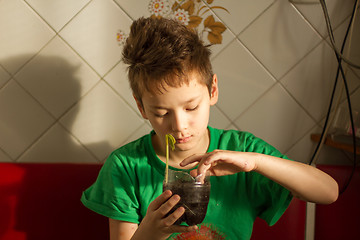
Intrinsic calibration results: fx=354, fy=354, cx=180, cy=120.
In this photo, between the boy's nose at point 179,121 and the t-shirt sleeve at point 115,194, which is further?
the t-shirt sleeve at point 115,194

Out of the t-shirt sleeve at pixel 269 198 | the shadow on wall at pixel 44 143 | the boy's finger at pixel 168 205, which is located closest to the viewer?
the boy's finger at pixel 168 205

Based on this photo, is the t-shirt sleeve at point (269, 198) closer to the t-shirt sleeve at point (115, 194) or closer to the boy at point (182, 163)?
the boy at point (182, 163)

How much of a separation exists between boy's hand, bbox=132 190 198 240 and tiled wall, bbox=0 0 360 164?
53cm

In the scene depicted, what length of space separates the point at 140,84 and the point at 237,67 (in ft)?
1.63

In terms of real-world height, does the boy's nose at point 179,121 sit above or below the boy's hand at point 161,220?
above

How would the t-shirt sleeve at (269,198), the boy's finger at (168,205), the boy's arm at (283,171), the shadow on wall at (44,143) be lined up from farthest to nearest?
the shadow on wall at (44,143) < the t-shirt sleeve at (269,198) < the boy's arm at (283,171) < the boy's finger at (168,205)

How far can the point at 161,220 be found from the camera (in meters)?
0.83

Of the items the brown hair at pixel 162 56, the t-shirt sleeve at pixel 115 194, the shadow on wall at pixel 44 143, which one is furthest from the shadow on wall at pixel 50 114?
the brown hair at pixel 162 56

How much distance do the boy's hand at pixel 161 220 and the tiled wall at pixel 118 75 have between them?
53 cm

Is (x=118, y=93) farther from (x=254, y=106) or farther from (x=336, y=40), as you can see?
(x=336, y=40)

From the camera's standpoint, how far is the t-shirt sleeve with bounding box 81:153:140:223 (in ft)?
3.34

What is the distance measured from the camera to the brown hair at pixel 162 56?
911 millimetres

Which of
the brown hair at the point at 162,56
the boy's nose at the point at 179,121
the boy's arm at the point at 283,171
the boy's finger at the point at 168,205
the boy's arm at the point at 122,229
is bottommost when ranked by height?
the boy's arm at the point at 122,229

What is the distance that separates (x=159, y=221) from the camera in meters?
0.84
